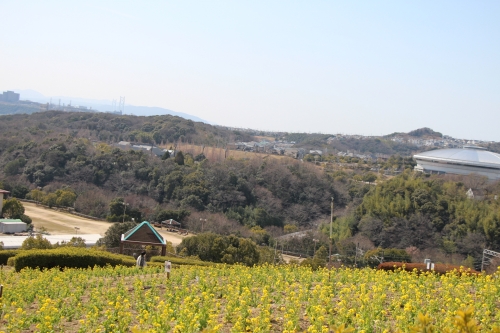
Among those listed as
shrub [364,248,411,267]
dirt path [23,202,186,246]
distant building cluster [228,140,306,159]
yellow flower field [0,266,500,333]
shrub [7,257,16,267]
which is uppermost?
distant building cluster [228,140,306,159]

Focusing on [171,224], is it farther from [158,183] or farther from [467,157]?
[467,157]

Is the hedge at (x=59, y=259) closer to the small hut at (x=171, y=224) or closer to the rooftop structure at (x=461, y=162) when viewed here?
the small hut at (x=171, y=224)

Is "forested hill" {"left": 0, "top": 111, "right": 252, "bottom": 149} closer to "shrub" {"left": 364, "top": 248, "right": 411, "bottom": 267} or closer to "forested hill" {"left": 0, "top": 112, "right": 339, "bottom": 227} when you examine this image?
"forested hill" {"left": 0, "top": 112, "right": 339, "bottom": 227}

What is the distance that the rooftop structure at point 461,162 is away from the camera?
57500mm

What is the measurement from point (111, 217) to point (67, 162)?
12.1 m

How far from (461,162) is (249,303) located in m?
54.9

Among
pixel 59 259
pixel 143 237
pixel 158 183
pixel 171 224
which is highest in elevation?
pixel 59 259

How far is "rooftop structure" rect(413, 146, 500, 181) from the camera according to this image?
189 ft

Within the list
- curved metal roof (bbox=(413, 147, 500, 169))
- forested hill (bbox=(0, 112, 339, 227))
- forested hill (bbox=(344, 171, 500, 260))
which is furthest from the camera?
curved metal roof (bbox=(413, 147, 500, 169))

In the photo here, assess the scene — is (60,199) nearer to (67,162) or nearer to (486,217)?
(67,162)

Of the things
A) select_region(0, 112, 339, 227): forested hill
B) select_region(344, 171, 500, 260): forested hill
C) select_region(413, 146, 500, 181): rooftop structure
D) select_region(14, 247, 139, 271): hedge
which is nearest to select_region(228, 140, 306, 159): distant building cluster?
select_region(413, 146, 500, 181): rooftop structure

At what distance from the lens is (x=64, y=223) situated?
3566 centimetres

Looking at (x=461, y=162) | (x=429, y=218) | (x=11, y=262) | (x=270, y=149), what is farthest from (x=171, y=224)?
(x=270, y=149)

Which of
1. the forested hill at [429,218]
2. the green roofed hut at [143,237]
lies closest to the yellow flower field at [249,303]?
the green roofed hut at [143,237]
